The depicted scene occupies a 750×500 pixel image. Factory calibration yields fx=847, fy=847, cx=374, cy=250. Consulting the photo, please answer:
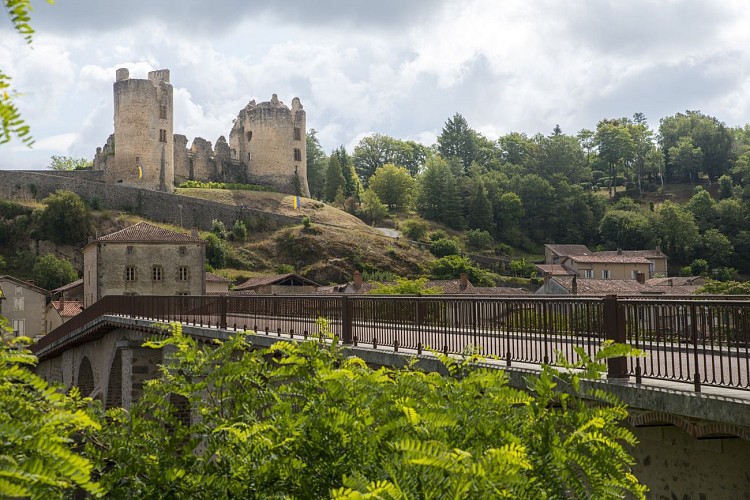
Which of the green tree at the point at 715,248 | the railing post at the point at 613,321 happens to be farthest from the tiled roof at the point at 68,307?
the green tree at the point at 715,248

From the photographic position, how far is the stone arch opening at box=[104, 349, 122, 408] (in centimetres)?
3122

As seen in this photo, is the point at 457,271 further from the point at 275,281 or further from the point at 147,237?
the point at 147,237

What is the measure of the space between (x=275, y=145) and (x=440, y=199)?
2241cm

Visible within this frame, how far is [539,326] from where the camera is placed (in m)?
10.9

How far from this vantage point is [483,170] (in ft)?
435

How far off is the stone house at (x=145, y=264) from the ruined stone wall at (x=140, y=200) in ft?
107

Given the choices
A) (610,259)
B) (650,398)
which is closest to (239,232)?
(610,259)

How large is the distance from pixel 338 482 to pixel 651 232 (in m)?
105

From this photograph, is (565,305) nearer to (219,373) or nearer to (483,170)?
(219,373)

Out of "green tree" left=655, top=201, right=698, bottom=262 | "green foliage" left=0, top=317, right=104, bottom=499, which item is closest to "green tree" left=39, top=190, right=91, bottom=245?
"green tree" left=655, top=201, right=698, bottom=262

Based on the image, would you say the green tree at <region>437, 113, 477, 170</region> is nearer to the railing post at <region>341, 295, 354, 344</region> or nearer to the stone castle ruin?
the stone castle ruin

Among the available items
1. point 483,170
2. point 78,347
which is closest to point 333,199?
point 483,170

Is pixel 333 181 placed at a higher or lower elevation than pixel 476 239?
higher

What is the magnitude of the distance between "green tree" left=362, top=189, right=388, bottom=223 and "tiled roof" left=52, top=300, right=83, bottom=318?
45411 mm
